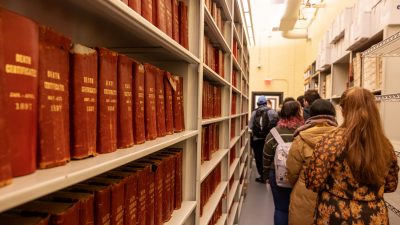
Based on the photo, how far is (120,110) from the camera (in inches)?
34.2

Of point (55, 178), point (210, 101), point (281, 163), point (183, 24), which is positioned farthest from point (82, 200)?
point (281, 163)

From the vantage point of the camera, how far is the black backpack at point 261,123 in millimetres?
5527

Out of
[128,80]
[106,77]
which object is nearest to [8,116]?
[106,77]

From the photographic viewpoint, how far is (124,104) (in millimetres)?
884

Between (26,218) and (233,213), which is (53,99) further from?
(233,213)

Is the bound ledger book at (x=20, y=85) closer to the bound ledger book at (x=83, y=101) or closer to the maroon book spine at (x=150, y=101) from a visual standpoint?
the bound ledger book at (x=83, y=101)

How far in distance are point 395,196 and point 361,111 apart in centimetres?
83

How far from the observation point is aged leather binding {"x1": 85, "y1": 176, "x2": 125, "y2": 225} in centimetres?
80

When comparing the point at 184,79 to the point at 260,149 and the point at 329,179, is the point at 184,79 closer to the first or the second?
the point at 329,179

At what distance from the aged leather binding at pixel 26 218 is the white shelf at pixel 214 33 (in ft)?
4.25

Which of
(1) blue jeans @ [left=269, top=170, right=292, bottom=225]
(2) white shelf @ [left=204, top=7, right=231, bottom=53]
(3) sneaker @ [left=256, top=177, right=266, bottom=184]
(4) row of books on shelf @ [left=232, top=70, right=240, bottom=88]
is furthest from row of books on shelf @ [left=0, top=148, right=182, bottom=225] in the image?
(3) sneaker @ [left=256, top=177, right=266, bottom=184]

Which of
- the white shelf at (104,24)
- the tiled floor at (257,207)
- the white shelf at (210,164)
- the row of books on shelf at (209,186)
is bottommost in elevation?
the tiled floor at (257,207)

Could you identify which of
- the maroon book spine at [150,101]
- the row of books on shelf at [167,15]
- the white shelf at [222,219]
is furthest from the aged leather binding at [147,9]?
the white shelf at [222,219]

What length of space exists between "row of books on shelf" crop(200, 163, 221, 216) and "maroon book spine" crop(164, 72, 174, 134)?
76 cm
